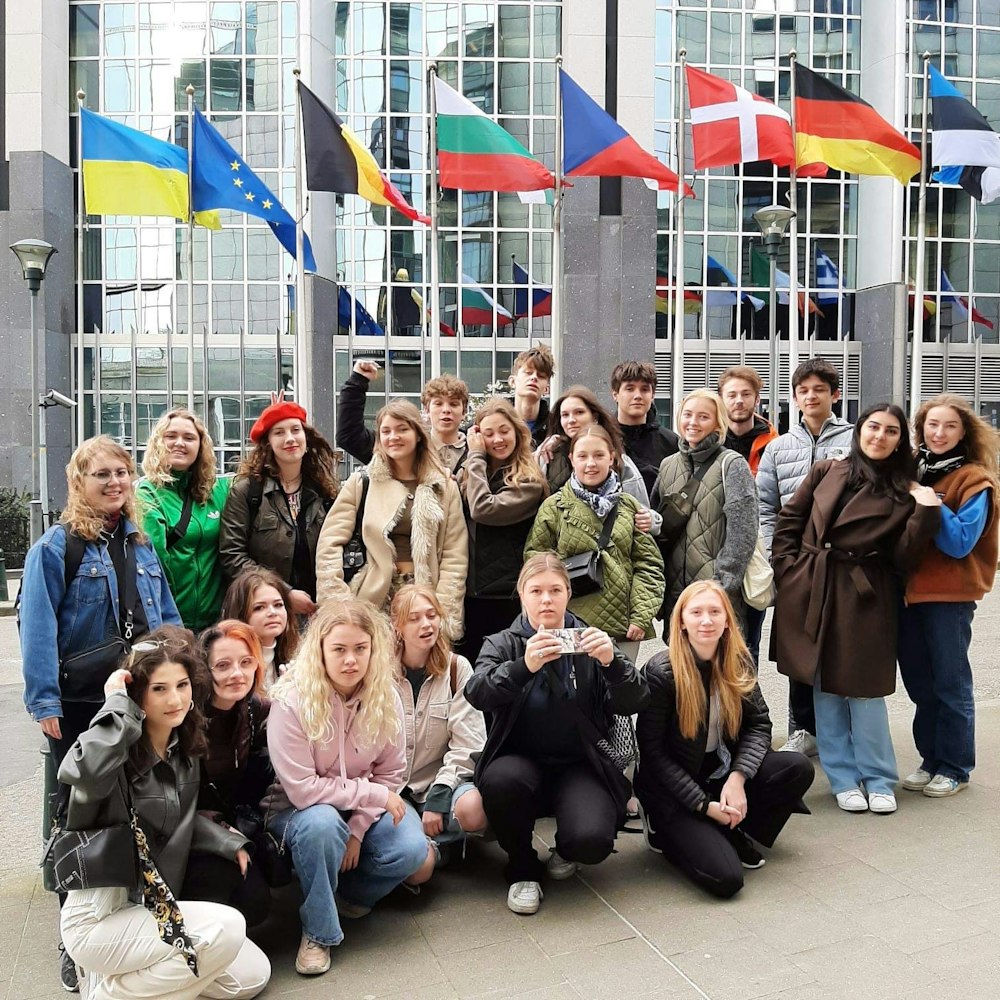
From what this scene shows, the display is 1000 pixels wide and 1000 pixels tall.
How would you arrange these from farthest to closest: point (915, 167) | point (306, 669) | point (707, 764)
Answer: point (915, 167)
point (707, 764)
point (306, 669)

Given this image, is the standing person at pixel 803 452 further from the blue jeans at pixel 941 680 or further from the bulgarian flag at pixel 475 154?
the bulgarian flag at pixel 475 154

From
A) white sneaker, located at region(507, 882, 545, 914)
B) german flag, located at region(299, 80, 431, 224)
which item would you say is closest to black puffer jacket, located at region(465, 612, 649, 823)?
white sneaker, located at region(507, 882, 545, 914)

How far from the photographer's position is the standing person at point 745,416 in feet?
20.2

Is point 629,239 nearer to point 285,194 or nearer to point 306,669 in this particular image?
point 285,194

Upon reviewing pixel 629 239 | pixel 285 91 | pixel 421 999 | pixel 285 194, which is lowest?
pixel 421 999

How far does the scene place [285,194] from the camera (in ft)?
86.1

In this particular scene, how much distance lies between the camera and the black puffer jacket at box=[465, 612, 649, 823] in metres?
4.06

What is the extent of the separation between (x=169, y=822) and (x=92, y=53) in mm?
27728

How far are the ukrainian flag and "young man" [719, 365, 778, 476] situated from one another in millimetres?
9939

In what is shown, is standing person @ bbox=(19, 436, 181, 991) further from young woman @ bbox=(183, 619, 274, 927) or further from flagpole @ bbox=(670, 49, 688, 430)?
flagpole @ bbox=(670, 49, 688, 430)

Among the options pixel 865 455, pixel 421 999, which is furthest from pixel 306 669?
pixel 865 455

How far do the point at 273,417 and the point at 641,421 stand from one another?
215 centimetres

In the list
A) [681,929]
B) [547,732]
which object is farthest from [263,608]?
[681,929]

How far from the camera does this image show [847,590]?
5152mm
